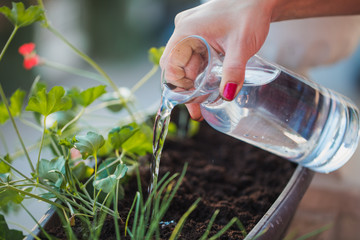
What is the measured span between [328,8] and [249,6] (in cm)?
19

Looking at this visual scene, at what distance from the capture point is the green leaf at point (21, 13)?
527 mm

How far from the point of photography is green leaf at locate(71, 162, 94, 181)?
22.8 inches

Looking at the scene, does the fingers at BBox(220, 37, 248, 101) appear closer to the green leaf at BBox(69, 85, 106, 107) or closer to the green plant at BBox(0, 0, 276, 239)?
the green plant at BBox(0, 0, 276, 239)

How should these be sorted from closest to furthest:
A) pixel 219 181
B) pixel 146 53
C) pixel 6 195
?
pixel 6 195, pixel 219 181, pixel 146 53

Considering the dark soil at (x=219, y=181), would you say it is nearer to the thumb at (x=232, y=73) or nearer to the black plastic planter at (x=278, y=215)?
the black plastic planter at (x=278, y=215)

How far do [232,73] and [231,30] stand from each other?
2.8 inches

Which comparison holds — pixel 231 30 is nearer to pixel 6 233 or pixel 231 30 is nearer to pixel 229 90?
pixel 229 90

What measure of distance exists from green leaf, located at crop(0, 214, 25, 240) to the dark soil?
4cm

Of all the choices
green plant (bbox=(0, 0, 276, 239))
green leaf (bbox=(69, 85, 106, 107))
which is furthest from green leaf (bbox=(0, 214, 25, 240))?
green leaf (bbox=(69, 85, 106, 107))

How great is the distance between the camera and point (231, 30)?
1.70 feet

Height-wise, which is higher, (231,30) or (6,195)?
(231,30)

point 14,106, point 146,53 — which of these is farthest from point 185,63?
point 146,53

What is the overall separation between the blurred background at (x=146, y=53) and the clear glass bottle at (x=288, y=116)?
0.17 meters

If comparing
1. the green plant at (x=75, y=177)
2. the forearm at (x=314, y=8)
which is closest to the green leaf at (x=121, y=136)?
the green plant at (x=75, y=177)
